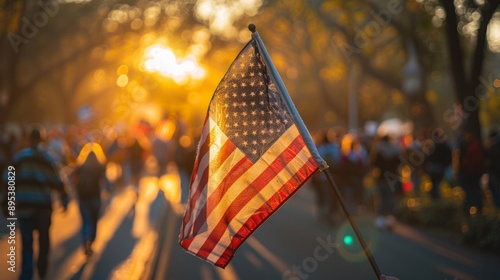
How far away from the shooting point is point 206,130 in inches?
261

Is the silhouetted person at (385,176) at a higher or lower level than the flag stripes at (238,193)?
lower

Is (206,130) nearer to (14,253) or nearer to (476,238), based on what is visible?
(14,253)

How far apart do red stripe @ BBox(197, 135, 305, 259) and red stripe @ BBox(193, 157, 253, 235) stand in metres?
0.11

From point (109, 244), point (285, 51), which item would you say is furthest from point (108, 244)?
point (285, 51)

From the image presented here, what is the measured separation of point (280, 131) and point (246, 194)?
1.73 feet

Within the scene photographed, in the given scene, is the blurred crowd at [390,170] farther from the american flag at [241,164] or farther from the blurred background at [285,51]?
the american flag at [241,164]

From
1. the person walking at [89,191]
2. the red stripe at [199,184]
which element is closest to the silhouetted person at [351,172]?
the person walking at [89,191]

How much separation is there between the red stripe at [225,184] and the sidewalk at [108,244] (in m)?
4.98

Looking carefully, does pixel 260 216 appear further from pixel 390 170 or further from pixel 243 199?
pixel 390 170

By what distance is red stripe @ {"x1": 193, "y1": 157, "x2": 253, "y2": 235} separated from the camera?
6.45m

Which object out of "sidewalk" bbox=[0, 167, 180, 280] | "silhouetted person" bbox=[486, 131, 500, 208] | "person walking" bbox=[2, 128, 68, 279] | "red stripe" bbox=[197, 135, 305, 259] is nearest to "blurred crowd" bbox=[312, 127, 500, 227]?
"silhouetted person" bbox=[486, 131, 500, 208]

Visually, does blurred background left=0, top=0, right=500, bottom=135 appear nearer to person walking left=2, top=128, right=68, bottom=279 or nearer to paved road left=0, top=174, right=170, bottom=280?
paved road left=0, top=174, right=170, bottom=280

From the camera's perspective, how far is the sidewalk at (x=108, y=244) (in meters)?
11.6

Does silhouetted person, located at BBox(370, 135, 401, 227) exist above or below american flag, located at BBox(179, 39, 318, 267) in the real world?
below
